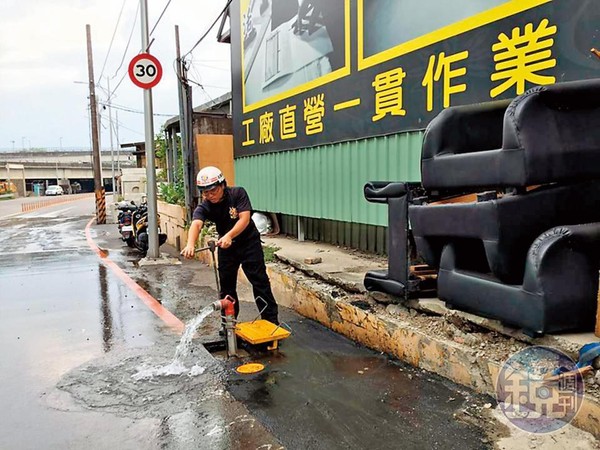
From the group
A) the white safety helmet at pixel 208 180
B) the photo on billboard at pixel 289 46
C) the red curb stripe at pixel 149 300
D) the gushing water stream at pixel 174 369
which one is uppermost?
the photo on billboard at pixel 289 46

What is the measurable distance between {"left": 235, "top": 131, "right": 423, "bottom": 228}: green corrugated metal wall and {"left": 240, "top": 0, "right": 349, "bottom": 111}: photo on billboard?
3.85 ft

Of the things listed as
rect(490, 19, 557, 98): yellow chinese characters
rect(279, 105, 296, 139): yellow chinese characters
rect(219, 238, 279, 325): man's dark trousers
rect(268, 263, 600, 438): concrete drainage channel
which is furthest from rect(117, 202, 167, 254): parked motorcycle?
rect(490, 19, 557, 98): yellow chinese characters

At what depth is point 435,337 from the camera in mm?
4254

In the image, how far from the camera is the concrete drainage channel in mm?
3625

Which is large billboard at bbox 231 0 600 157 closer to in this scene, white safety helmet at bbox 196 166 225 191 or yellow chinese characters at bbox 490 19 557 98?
yellow chinese characters at bbox 490 19 557 98

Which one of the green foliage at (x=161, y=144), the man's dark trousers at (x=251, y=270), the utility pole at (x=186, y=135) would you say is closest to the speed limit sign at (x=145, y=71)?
the utility pole at (x=186, y=135)

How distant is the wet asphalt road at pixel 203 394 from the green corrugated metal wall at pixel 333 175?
196cm

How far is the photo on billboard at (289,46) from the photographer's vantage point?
7496 mm

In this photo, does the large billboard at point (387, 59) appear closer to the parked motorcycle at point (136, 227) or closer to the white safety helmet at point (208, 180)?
the white safety helmet at point (208, 180)

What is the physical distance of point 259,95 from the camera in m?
10.2

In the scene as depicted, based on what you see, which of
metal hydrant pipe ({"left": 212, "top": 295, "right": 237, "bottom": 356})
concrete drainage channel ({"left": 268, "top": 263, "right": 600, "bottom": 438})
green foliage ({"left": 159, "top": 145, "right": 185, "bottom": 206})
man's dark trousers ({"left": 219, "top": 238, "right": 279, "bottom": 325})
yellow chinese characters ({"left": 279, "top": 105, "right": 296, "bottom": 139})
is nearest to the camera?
concrete drainage channel ({"left": 268, "top": 263, "right": 600, "bottom": 438})

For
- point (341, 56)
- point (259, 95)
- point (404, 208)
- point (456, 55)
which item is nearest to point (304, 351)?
point (404, 208)

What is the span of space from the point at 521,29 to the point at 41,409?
5.20 metres

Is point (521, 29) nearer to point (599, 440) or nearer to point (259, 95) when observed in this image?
→ point (599, 440)
